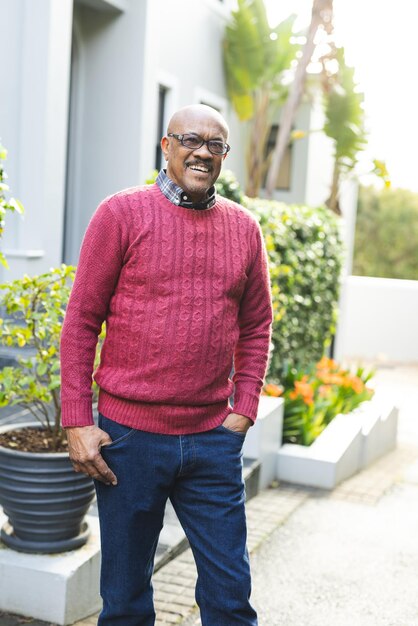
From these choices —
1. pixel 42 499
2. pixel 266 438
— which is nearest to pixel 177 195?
pixel 42 499

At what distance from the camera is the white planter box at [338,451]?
658 cm

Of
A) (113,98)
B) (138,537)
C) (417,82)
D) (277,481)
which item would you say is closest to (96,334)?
(138,537)

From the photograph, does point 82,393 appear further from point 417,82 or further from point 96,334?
point 417,82

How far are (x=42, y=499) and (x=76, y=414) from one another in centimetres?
111

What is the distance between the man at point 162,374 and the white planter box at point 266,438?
3198mm

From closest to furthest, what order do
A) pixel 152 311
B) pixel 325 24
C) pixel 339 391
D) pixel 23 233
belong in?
pixel 152 311 < pixel 23 233 < pixel 339 391 < pixel 325 24

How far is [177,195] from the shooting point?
2.86 meters

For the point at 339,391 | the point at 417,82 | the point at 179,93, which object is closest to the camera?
the point at 339,391

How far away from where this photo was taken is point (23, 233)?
24.5ft

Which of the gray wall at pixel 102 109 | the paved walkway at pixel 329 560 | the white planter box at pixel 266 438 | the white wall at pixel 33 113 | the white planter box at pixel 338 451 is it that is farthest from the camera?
the gray wall at pixel 102 109

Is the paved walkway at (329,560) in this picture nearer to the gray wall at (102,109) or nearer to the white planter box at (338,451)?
the white planter box at (338,451)

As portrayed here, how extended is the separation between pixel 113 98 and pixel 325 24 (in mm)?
5603

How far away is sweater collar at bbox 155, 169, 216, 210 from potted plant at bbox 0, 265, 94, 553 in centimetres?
126

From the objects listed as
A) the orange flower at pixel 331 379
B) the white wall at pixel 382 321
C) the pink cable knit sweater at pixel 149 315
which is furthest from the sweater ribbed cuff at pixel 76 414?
the white wall at pixel 382 321
